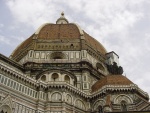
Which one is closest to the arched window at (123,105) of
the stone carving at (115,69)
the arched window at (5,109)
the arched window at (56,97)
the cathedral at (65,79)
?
the cathedral at (65,79)

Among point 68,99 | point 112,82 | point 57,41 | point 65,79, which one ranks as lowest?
point 68,99

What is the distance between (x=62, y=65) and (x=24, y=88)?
34.3 ft

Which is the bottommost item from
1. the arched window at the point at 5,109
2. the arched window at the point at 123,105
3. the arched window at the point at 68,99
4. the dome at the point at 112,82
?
the arched window at the point at 5,109

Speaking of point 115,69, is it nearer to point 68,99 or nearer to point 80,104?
point 80,104

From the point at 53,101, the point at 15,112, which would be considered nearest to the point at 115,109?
the point at 53,101

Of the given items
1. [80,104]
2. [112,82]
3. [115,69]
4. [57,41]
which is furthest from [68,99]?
[115,69]

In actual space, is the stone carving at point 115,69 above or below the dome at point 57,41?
below

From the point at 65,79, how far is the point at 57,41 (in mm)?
10164

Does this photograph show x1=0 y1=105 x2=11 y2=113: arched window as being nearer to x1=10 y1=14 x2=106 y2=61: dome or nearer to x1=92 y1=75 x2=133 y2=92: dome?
x1=92 y1=75 x2=133 y2=92: dome

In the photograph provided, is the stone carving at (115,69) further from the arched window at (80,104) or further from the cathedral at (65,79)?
the arched window at (80,104)

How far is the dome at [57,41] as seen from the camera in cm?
4131

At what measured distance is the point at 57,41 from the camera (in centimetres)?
4206

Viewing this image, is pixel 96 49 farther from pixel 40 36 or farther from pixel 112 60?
pixel 40 36

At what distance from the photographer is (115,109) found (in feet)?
103
